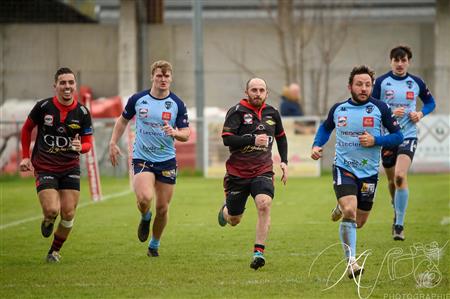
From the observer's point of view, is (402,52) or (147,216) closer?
(147,216)

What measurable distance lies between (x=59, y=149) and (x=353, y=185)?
3.46 m

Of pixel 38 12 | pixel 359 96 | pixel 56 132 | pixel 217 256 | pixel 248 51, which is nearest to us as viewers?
pixel 359 96

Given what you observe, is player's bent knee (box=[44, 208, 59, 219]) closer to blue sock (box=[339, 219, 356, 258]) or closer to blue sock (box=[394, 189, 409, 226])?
blue sock (box=[339, 219, 356, 258])

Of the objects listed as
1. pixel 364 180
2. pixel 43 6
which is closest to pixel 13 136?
pixel 43 6

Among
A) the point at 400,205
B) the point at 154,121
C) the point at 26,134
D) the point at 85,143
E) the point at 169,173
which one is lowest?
the point at 400,205

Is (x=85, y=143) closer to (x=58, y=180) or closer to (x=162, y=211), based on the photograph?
(x=58, y=180)

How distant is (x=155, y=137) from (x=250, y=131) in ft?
4.11

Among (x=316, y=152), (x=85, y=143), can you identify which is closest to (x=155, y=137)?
(x=85, y=143)

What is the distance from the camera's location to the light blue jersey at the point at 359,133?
10.4 metres

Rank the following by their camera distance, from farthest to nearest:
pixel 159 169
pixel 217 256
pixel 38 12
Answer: pixel 38 12, pixel 217 256, pixel 159 169

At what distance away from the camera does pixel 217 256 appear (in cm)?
1177

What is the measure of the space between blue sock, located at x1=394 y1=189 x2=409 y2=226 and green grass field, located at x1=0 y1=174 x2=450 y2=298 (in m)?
0.30

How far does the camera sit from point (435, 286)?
9.20 meters

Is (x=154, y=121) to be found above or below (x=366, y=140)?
above
